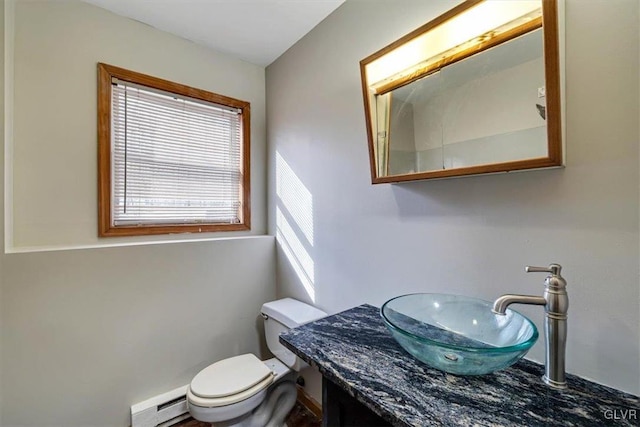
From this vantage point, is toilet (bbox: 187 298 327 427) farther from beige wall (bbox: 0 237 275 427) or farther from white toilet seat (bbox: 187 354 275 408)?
beige wall (bbox: 0 237 275 427)

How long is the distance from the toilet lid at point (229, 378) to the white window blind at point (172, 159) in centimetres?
97

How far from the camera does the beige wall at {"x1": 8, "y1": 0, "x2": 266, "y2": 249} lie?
1385 millimetres

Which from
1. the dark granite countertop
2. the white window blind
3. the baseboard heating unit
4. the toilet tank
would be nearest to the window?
the white window blind

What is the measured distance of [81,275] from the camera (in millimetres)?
1448

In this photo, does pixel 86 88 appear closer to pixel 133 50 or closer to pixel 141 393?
pixel 133 50

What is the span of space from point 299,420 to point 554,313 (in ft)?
5.32

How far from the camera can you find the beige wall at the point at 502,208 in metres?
0.74

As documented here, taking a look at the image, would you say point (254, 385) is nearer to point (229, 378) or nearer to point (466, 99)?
point (229, 378)

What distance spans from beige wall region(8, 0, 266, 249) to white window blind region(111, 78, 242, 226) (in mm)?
133

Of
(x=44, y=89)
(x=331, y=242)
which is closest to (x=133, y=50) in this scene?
(x=44, y=89)

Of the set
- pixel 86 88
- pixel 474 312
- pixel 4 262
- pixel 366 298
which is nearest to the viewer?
pixel 474 312

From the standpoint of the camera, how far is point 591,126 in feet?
2.54

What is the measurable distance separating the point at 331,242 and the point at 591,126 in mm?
1181

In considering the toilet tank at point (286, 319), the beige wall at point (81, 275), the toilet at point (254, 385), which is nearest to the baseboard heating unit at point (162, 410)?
the beige wall at point (81, 275)
